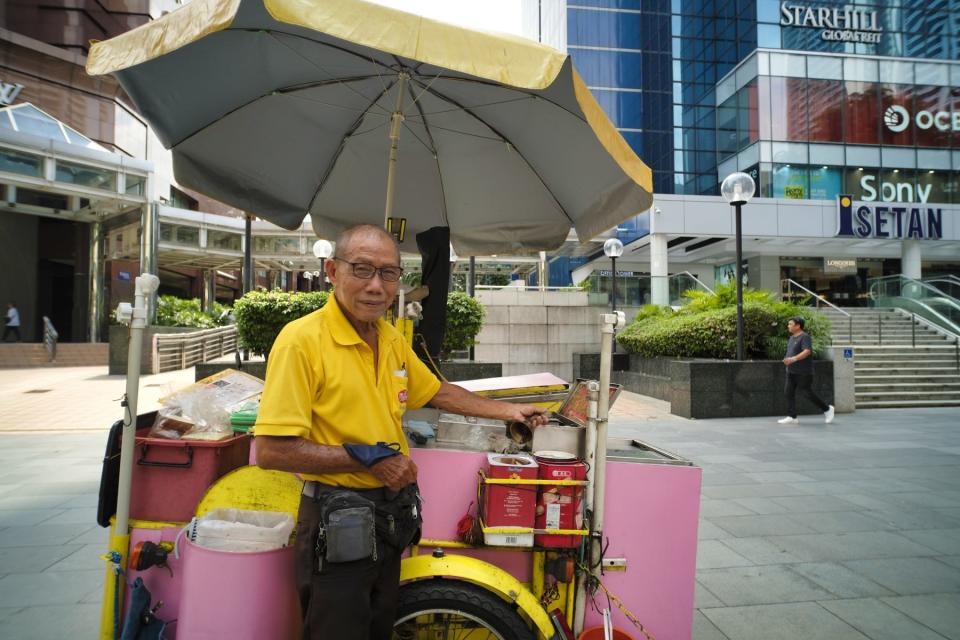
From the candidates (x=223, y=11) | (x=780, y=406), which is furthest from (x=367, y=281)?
(x=780, y=406)

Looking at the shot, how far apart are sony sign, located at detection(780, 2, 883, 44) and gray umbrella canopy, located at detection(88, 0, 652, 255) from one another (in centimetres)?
3651

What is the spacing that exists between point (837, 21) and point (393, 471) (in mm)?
41454

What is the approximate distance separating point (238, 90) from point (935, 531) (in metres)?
6.41

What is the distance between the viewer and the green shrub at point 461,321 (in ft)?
35.6

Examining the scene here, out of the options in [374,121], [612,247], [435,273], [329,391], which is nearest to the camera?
[329,391]

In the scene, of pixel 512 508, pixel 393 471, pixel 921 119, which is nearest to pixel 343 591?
pixel 393 471

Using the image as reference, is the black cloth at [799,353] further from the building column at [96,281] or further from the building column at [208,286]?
the building column at [208,286]

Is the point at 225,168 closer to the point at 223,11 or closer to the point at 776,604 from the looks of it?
the point at 223,11

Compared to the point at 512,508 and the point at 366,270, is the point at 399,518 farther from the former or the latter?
the point at 366,270

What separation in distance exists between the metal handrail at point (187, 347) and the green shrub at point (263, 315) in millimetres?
6316

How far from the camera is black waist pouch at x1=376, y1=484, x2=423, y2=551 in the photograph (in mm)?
1812

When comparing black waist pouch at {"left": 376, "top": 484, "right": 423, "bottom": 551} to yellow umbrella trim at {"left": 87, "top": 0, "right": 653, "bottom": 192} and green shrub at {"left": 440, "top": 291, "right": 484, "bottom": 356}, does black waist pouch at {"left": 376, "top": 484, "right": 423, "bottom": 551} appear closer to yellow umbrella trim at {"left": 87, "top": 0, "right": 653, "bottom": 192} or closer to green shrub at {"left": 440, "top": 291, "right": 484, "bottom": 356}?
yellow umbrella trim at {"left": 87, "top": 0, "right": 653, "bottom": 192}

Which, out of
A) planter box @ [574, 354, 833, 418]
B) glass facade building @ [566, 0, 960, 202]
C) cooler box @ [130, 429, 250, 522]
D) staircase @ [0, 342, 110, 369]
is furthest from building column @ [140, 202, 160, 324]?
glass facade building @ [566, 0, 960, 202]

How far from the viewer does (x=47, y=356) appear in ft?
65.4
